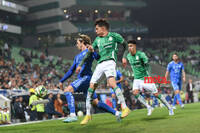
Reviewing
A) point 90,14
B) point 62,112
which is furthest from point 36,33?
point 62,112

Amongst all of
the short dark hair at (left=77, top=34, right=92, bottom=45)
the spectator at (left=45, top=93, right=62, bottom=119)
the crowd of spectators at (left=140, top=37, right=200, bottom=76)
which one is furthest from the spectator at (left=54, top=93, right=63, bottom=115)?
the crowd of spectators at (left=140, top=37, right=200, bottom=76)

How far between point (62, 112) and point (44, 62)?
1904 centimetres

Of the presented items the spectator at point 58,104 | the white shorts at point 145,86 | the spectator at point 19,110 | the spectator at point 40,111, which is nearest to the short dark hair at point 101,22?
the white shorts at point 145,86

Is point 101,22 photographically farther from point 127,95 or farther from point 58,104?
point 127,95

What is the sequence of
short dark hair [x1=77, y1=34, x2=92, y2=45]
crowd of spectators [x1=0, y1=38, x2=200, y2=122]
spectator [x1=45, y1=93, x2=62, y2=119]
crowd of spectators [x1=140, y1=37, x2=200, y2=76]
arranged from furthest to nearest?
crowd of spectators [x1=140, y1=37, x2=200, y2=76], crowd of spectators [x1=0, y1=38, x2=200, y2=122], spectator [x1=45, y1=93, x2=62, y2=119], short dark hair [x1=77, y1=34, x2=92, y2=45]

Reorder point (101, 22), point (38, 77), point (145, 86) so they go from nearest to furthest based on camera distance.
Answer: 1. point (101, 22)
2. point (145, 86)
3. point (38, 77)

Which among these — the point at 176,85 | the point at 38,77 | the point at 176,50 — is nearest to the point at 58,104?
the point at 176,85

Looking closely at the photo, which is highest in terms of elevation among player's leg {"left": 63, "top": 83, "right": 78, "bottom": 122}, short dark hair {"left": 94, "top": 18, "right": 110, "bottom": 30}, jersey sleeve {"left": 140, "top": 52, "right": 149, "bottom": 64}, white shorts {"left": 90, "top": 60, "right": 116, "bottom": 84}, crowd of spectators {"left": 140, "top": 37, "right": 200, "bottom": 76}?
crowd of spectators {"left": 140, "top": 37, "right": 200, "bottom": 76}

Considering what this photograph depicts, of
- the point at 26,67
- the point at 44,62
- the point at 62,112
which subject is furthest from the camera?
the point at 44,62

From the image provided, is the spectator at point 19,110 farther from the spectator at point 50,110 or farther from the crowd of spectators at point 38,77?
the spectator at point 50,110

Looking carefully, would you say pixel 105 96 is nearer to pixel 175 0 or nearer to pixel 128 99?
pixel 128 99

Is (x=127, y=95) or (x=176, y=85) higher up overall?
(x=176, y=85)

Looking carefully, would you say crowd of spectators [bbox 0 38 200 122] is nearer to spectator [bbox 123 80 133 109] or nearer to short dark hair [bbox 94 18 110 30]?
spectator [bbox 123 80 133 109]

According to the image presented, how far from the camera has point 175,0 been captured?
211ft
